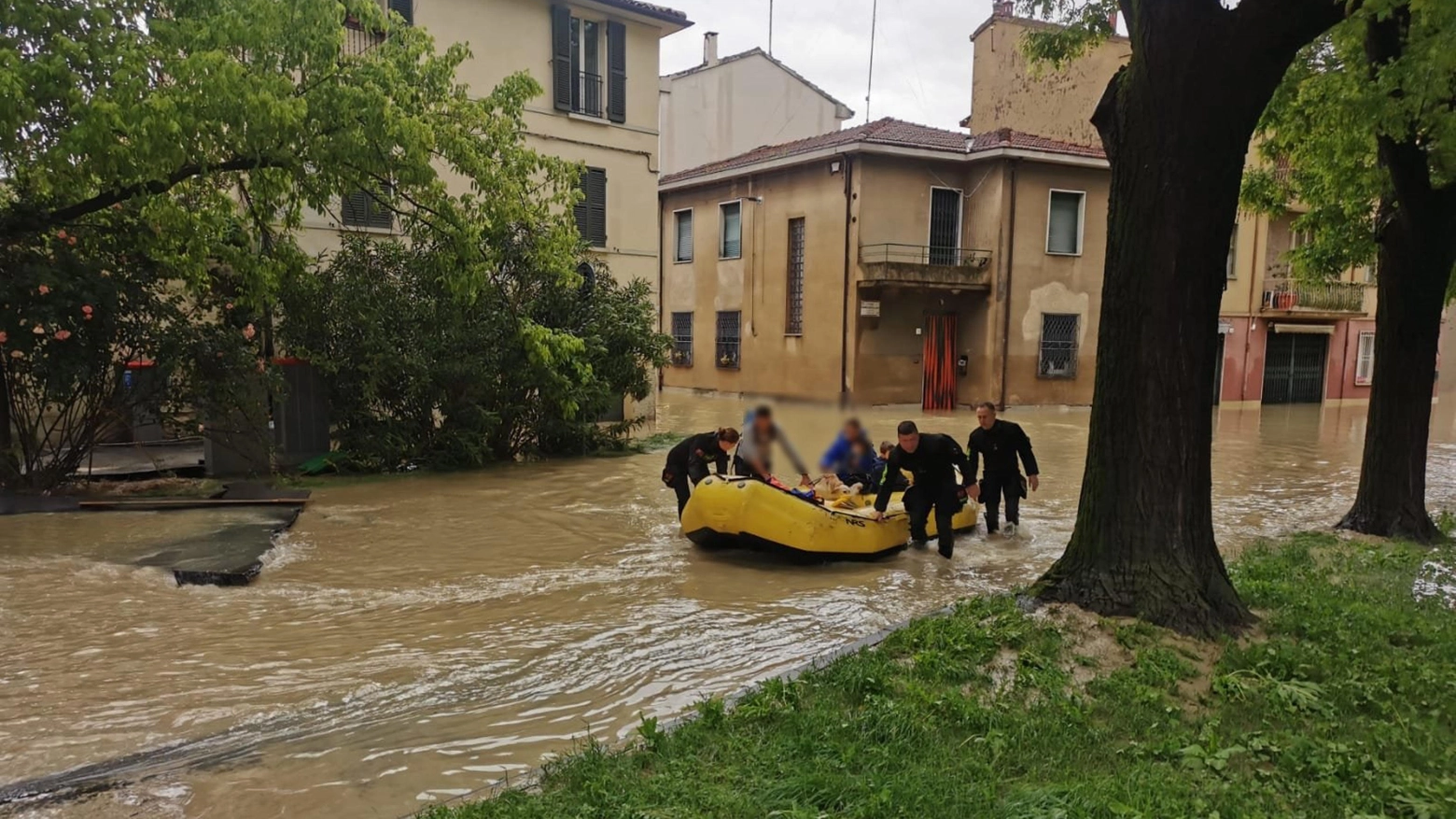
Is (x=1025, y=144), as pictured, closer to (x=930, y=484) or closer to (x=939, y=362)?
(x=939, y=362)

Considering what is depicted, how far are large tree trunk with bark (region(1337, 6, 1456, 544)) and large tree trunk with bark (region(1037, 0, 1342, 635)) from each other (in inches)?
170

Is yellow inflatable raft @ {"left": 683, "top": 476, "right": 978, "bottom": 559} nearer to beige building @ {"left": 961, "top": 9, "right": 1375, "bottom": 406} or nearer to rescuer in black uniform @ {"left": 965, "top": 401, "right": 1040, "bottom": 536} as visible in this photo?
rescuer in black uniform @ {"left": 965, "top": 401, "right": 1040, "bottom": 536}

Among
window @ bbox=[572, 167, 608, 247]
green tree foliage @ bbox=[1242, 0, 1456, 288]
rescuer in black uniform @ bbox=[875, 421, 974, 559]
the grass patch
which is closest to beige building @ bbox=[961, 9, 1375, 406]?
window @ bbox=[572, 167, 608, 247]

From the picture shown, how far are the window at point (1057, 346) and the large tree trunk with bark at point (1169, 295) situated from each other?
20.0 metres

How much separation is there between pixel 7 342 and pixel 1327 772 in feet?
41.2

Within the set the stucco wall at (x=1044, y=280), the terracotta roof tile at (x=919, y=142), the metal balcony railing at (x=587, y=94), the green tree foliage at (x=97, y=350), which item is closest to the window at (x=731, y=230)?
the terracotta roof tile at (x=919, y=142)

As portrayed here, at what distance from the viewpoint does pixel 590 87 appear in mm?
20062

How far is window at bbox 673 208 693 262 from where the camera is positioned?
2997 centimetres

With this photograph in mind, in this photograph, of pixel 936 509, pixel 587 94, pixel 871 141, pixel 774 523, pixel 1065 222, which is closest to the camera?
pixel 774 523

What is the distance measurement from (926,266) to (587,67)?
32.5ft

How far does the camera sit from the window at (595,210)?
796 inches

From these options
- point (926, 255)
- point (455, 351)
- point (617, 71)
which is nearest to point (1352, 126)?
point (455, 351)

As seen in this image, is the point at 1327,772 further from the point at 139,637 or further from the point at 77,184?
the point at 77,184

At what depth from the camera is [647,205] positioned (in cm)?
2120
